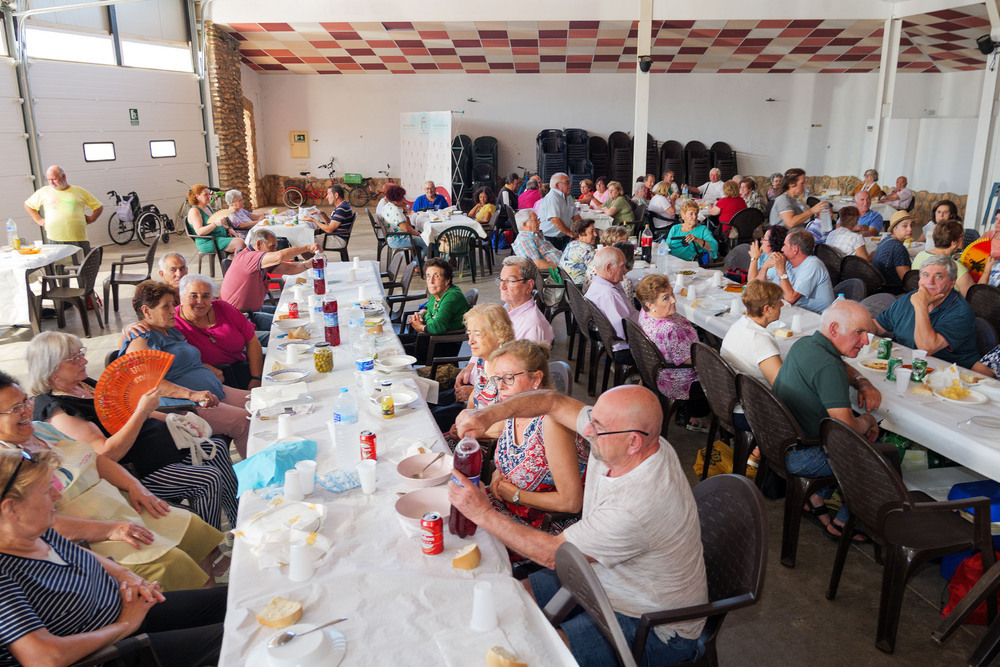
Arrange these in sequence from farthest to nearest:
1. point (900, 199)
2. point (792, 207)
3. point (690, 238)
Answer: point (900, 199) → point (792, 207) → point (690, 238)

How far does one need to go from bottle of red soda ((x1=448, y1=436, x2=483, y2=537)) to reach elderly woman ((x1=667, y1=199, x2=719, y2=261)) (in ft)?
18.2

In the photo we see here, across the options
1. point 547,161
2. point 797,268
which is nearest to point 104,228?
point 547,161

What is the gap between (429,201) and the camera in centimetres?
1059

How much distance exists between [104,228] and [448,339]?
10023 mm

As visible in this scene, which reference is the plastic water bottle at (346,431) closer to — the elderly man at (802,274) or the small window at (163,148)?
the elderly man at (802,274)

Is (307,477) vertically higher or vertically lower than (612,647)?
higher

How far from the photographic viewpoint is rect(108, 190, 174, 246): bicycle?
12117 millimetres

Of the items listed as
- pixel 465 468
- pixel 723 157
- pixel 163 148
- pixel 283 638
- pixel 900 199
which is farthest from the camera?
pixel 723 157

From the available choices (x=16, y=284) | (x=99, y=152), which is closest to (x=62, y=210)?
(x=16, y=284)

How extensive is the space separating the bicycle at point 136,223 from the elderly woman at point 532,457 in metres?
11.2

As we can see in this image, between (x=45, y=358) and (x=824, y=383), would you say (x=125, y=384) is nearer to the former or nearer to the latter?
(x=45, y=358)

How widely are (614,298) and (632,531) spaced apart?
307cm

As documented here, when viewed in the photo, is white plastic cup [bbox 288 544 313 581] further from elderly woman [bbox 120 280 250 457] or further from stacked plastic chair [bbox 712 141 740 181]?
stacked plastic chair [bbox 712 141 740 181]

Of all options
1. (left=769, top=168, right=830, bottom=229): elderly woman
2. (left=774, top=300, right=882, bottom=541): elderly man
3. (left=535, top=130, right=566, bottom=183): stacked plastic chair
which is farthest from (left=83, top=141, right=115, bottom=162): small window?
(left=774, top=300, right=882, bottom=541): elderly man
